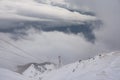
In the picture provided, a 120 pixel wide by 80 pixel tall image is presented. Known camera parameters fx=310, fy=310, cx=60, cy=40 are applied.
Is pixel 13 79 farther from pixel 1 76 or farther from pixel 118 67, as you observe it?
pixel 118 67

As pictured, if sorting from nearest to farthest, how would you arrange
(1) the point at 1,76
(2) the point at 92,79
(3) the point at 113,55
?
(1) the point at 1,76, (2) the point at 92,79, (3) the point at 113,55

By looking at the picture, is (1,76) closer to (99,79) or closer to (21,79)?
(21,79)

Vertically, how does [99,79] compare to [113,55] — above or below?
below

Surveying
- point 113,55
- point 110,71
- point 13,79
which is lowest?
point 13,79

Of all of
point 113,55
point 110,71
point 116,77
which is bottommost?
point 116,77

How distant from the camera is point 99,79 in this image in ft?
156

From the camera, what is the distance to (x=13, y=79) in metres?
18.9

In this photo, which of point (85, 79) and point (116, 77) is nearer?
point (116, 77)

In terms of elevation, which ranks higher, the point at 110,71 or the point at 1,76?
the point at 110,71

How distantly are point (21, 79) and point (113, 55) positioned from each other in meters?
58.4

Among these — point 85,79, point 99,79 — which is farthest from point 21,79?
point 85,79

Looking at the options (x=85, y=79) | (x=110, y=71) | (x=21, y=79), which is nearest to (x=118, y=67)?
(x=110, y=71)

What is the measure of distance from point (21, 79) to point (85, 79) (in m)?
33.4

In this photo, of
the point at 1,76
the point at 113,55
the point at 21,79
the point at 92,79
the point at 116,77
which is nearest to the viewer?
the point at 1,76
